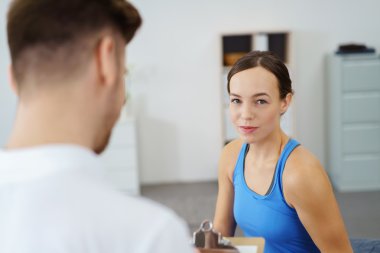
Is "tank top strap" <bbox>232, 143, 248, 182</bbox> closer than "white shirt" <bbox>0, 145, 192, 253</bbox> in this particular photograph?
No

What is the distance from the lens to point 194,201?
4.03 m

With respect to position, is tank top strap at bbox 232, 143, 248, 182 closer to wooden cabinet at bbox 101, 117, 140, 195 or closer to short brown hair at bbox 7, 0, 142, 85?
short brown hair at bbox 7, 0, 142, 85

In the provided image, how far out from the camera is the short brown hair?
747mm

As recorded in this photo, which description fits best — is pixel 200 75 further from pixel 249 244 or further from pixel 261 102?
pixel 249 244

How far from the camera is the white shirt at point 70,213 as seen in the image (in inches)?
25.9

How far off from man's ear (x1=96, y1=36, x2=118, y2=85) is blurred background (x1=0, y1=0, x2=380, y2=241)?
129 inches

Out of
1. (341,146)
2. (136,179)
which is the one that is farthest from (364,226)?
(136,179)

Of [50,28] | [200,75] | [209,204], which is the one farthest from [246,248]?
[200,75]

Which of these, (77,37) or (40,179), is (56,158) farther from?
(77,37)

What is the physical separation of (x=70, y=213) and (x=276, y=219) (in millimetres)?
1072

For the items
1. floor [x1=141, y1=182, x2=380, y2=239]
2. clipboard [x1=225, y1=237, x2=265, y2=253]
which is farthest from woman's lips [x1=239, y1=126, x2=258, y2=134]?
floor [x1=141, y1=182, x2=380, y2=239]

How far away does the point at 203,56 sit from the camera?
4.30 metres

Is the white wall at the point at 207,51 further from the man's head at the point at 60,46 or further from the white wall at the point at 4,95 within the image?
the man's head at the point at 60,46

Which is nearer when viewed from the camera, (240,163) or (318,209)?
(318,209)
